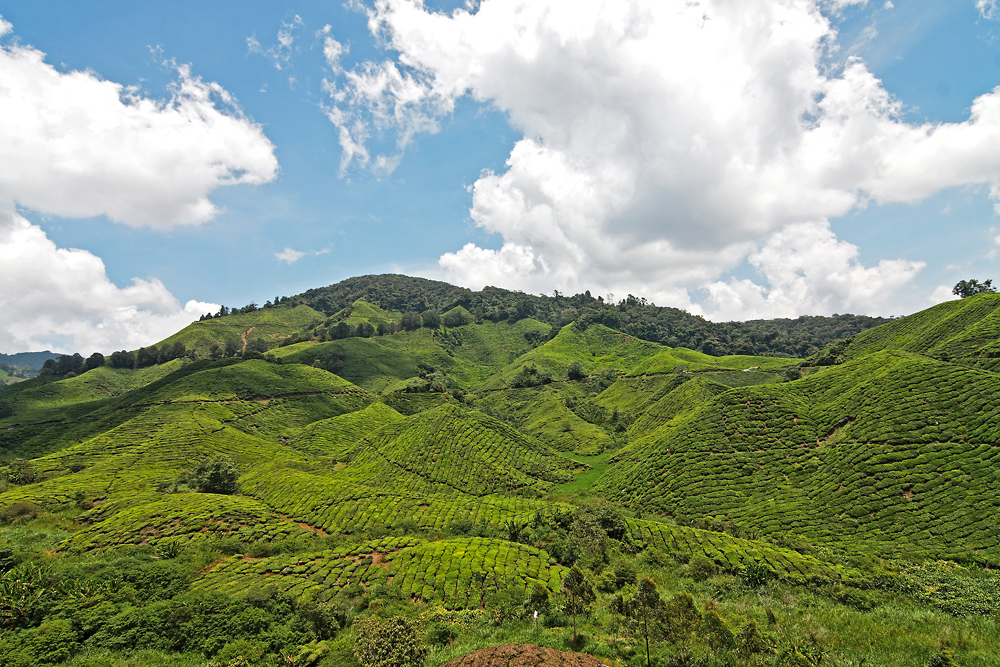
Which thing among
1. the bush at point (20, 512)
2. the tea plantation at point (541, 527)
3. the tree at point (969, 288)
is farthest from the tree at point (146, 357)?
the tree at point (969, 288)

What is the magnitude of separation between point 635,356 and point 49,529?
193 m

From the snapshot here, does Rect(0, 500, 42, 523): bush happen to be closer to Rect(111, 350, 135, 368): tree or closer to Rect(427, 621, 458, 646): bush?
Rect(427, 621, 458, 646): bush

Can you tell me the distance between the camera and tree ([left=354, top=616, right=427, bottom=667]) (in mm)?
21125

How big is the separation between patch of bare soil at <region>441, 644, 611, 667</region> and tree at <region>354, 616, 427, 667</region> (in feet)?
11.9

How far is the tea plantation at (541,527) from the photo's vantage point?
79.2 ft

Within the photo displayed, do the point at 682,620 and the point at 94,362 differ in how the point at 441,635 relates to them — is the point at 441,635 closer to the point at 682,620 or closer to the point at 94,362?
the point at 682,620

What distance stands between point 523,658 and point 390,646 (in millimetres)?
8118

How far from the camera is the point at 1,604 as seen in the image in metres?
26.6

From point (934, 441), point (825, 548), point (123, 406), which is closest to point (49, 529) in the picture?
point (123, 406)

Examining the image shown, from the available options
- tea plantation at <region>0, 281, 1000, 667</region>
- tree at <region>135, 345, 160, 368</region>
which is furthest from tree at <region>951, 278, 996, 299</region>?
tree at <region>135, 345, 160, 368</region>

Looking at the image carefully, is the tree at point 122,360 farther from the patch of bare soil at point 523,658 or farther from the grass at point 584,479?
the patch of bare soil at point 523,658

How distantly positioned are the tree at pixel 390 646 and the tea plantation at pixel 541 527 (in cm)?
67

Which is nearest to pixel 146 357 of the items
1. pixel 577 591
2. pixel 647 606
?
pixel 577 591

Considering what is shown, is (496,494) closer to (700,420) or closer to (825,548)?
(700,420)
